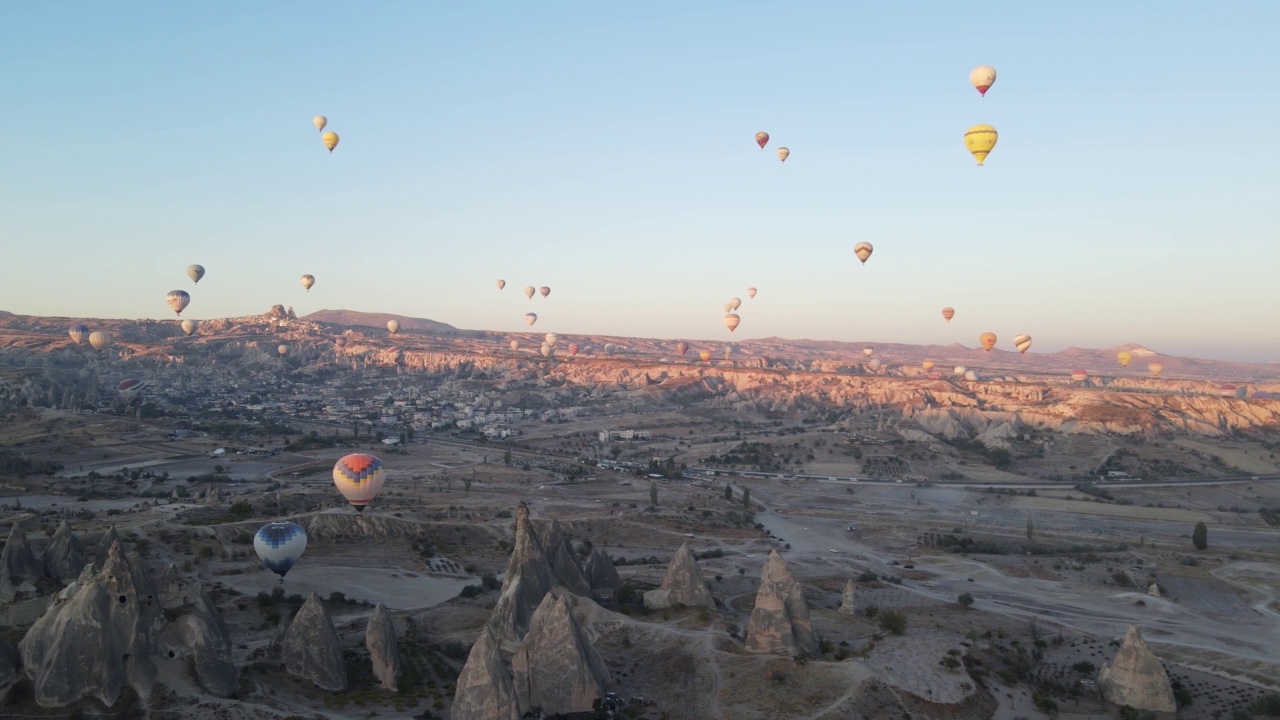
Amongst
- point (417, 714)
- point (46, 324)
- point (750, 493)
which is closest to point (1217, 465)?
point (750, 493)

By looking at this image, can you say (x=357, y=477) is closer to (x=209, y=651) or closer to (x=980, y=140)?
(x=209, y=651)

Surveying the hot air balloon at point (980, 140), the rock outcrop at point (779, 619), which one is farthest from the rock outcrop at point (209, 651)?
the hot air balloon at point (980, 140)

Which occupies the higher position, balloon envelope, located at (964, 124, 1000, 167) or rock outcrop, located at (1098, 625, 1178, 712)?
balloon envelope, located at (964, 124, 1000, 167)

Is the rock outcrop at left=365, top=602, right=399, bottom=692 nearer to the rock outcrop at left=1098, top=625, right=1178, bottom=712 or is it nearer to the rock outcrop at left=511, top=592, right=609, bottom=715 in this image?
the rock outcrop at left=511, top=592, right=609, bottom=715

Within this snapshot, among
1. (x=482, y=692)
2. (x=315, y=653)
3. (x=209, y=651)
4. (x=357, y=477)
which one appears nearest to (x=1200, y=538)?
(x=482, y=692)

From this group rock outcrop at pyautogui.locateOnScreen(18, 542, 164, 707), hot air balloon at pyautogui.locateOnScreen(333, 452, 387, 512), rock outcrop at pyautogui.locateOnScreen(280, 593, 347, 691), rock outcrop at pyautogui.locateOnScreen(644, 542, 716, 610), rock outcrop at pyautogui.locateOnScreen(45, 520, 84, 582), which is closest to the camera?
rock outcrop at pyautogui.locateOnScreen(18, 542, 164, 707)

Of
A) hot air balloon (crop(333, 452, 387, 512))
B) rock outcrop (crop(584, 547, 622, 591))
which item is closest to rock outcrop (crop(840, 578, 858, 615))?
rock outcrop (crop(584, 547, 622, 591))

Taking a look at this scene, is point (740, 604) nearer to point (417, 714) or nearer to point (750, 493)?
point (417, 714)
